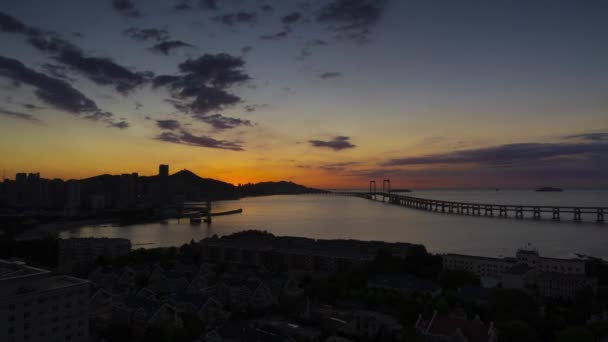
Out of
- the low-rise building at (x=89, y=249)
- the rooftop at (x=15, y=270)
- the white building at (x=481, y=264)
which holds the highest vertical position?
the rooftop at (x=15, y=270)

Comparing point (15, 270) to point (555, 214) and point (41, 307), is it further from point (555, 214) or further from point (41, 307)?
point (555, 214)

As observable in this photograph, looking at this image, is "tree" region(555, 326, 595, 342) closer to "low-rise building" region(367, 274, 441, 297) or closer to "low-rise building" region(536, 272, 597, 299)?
"low-rise building" region(367, 274, 441, 297)

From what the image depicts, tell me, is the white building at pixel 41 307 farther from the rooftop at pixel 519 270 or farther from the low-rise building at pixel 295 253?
the rooftop at pixel 519 270

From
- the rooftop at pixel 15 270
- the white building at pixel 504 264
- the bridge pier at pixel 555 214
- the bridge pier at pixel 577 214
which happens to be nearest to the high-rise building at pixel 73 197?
the rooftop at pixel 15 270

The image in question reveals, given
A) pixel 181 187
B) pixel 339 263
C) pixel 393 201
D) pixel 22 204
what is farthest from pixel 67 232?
pixel 393 201

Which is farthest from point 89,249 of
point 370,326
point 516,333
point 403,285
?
point 516,333

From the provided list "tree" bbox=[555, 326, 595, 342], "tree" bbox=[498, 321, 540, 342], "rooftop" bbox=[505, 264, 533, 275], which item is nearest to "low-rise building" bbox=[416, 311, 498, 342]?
"tree" bbox=[498, 321, 540, 342]

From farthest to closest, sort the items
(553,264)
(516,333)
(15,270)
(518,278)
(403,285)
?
1. (553,264)
2. (518,278)
3. (403,285)
4. (15,270)
5. (516,333)

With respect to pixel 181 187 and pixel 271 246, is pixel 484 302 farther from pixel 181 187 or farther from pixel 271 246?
pixel 181 187
